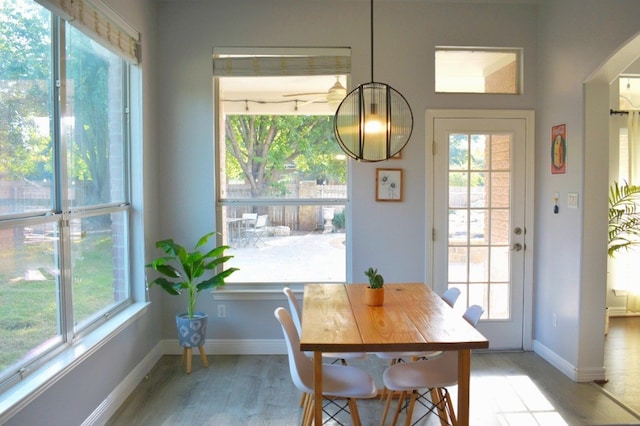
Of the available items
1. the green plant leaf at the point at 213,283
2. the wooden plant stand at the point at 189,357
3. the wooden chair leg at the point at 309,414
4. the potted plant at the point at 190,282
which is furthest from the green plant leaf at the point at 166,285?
the wooden chair leg at the point at 309,414

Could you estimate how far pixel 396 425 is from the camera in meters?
2.80

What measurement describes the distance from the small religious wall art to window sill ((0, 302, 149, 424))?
3.49m

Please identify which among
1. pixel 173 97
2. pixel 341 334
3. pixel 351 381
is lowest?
pixel 351 381

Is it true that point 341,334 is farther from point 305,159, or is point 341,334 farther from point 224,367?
point 305,159

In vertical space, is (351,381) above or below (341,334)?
below

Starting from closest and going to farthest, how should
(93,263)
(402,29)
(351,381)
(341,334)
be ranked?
(341,334) < (351,381) < (93,263) < (402,29)

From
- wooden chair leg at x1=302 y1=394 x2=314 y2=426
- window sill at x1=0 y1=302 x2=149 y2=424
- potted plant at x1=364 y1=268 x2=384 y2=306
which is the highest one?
potted plant at x1=364 y1=268 x2=384 y2=306

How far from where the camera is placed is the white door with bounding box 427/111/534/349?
4133 mm

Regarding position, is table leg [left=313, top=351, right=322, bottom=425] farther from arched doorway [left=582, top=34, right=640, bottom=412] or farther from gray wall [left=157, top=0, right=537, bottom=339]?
arched doorway [left=582, top=34, right=640, bottom=412]

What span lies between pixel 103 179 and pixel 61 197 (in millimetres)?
686

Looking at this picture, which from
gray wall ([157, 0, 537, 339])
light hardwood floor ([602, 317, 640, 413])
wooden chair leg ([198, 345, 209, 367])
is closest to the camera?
light hardwood floor ([602, 317, 640, 413])

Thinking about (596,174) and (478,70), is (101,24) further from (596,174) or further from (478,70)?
(596,174)

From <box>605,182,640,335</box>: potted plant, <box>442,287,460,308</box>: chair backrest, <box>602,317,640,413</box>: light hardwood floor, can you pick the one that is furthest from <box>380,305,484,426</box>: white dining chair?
<box>605,182,640,335</box>: potted plant

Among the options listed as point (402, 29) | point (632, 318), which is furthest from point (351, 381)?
point (632, 318)
